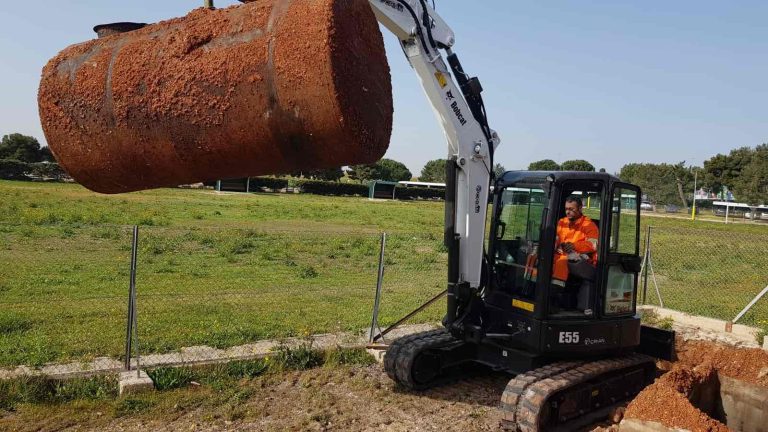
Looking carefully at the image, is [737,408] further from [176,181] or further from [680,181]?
[680,181]

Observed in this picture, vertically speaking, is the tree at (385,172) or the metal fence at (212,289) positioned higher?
the tree at (385,172)

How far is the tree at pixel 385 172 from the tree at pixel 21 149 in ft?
120

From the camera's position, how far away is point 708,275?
17.3m

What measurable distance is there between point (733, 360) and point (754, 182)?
74.7 m

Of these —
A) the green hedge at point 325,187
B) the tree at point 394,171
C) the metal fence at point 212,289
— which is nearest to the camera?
the metal fence at point 212,289

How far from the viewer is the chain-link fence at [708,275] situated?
1227 cm

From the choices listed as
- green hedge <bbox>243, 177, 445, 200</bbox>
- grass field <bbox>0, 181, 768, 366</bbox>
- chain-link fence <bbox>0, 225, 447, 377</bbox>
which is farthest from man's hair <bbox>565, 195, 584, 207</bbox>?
green hedge <bbox>243, 177, 445, 200</bbox>

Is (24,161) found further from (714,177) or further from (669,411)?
(714,177)

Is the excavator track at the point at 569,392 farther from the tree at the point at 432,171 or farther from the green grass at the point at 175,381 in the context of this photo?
the tree at the point at 432,171

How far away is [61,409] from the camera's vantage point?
595 cm

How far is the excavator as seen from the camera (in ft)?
19.9

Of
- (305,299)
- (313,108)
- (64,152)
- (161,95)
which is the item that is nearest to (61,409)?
(64,152)

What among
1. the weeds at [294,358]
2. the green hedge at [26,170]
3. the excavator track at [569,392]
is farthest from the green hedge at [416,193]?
the excavator track at [569,392]

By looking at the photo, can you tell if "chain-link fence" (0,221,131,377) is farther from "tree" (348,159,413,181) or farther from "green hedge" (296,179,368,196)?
"tree" (348,159,413,181)
